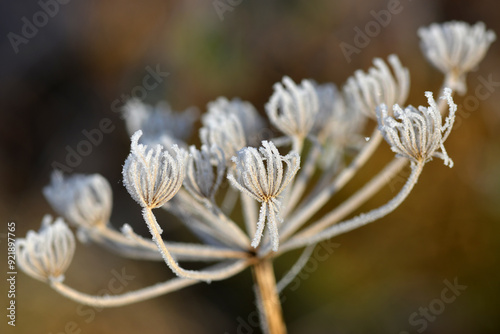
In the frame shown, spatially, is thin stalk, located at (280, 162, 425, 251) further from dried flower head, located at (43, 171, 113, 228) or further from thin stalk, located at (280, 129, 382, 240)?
dried flower head, located at (43, 171, 113, 228)

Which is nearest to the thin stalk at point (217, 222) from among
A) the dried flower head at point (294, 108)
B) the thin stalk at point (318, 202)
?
the thin stalk at point (318, 202)

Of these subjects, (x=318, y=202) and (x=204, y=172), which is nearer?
(x=204, y=172)

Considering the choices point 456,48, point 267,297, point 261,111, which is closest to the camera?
→ point 267,297

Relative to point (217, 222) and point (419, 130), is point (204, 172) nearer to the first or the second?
point (217, 222)

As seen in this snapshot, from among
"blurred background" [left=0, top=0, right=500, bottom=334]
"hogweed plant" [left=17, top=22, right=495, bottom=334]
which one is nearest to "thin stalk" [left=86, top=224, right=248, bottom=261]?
"hogweed plant" [left=17, top=22, right=495, bottom=334]

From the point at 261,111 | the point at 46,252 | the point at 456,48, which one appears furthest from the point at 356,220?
the point at 261,111

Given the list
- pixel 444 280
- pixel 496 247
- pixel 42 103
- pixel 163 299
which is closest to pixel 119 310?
pixel 163 299
